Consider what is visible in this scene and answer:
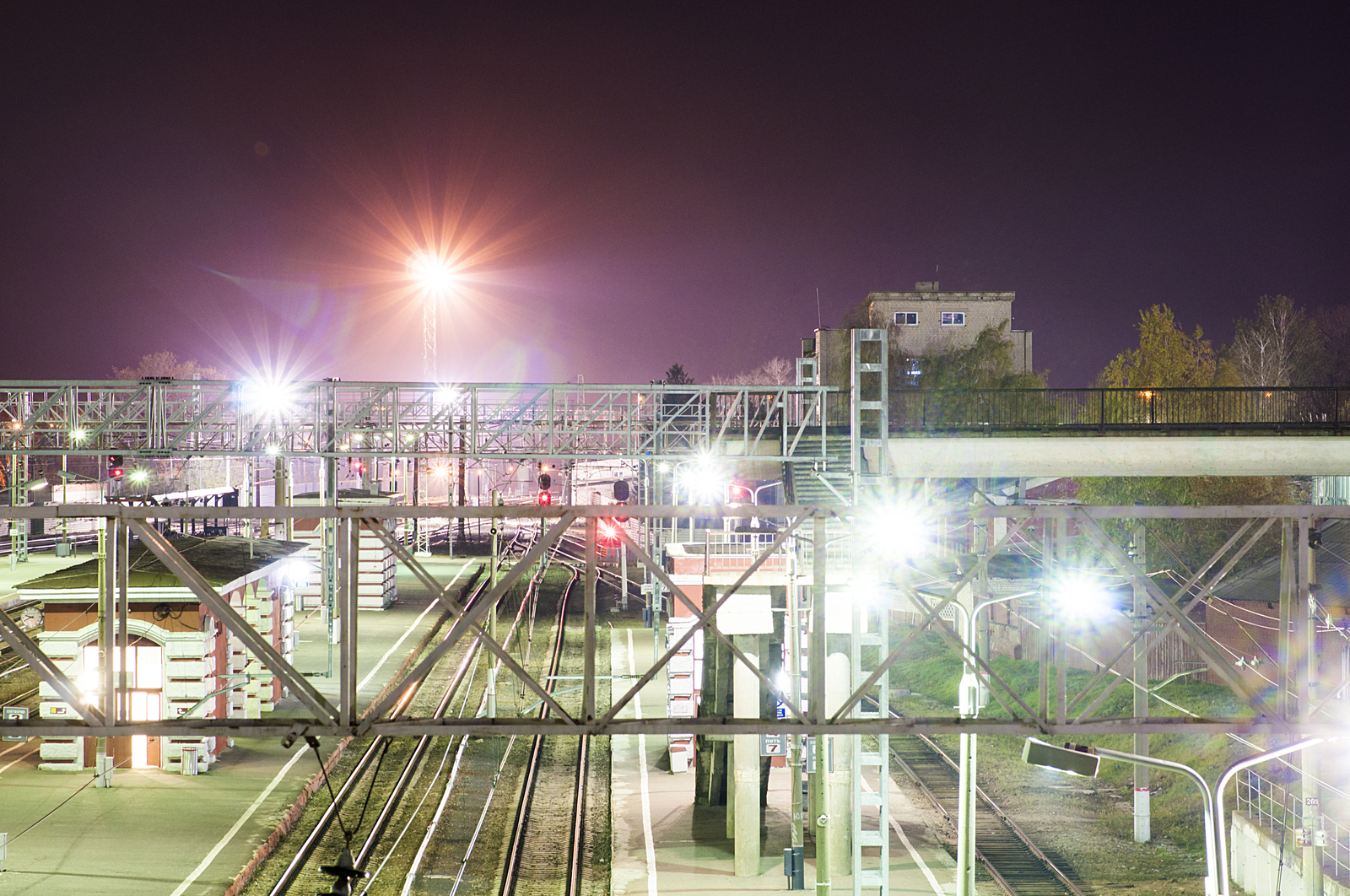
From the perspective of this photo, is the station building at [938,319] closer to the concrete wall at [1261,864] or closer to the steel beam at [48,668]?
the concrete wall at [1261,864]

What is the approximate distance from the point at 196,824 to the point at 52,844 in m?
1.93

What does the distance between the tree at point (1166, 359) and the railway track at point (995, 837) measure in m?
18.4

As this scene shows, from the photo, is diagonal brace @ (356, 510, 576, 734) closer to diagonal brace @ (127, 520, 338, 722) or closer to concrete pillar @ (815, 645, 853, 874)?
diagonal brace @ (127, 520, 338, 722)

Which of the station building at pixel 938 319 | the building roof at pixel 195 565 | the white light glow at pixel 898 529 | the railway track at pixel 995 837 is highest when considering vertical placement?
the station building at pixel 938 319

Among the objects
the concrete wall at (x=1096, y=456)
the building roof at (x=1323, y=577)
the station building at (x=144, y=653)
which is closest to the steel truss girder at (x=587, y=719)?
the station building at (x=144, y=653)

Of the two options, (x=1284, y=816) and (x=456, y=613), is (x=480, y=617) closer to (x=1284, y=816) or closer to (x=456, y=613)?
(x=456, y=613)

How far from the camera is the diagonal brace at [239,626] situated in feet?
19.7

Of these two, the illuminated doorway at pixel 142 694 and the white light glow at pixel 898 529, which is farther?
the illuminated doorway at pixel 142 694

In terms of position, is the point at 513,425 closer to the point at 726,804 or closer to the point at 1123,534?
the point at 726,804

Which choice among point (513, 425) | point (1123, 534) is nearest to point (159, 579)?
point (513, 425)

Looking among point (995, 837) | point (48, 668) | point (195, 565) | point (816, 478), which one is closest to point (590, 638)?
point (48, 668)

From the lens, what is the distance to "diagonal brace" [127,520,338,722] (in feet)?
19.7

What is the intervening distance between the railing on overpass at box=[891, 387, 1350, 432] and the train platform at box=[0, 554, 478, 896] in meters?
17.1

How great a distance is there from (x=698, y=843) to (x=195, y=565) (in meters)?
11.6
